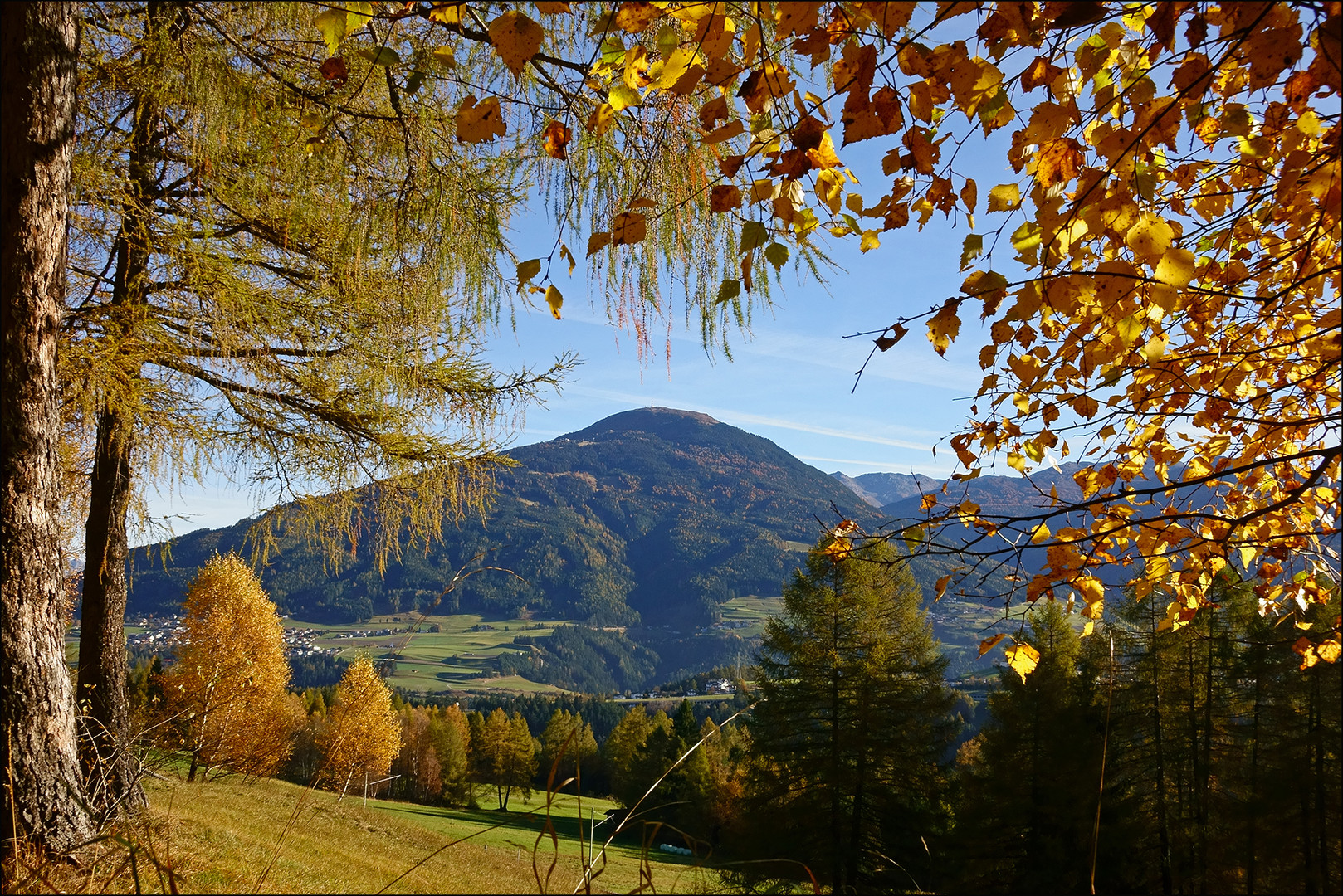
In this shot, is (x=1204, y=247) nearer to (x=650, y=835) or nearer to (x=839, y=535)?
(x=839, y=535)

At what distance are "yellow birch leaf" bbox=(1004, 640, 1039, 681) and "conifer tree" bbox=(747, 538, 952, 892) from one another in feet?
37.5

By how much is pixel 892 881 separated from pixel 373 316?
13.0 m

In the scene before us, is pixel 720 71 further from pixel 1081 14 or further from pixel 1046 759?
pixel 1046 759

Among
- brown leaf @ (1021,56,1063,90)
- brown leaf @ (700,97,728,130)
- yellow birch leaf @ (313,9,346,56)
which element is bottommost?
brown leaf @ (700,97,728,130)

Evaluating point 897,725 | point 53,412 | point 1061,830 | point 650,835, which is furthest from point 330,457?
point 1061,830

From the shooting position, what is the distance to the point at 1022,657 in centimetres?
249

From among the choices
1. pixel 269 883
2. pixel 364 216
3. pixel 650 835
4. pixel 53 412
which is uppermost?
pixel 364 216

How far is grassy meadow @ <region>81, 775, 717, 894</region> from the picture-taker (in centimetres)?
159

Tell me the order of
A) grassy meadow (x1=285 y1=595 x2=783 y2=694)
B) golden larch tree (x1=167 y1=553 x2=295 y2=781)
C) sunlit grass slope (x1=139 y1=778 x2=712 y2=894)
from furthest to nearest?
grassy meadow (x1=285 y1=595 x2=783 y2=694), golden larch tree (x1=167 y1=553 x2=295 y2=781), sunlit grass slope (x1=139 y1=778 x2=712 y2=894)

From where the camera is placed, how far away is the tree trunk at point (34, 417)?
9.36ft

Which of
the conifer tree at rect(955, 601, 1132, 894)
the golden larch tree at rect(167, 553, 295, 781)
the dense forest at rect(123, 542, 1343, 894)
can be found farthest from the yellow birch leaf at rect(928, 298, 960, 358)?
the golden larch tree at rect(167, 553, 295, 781)

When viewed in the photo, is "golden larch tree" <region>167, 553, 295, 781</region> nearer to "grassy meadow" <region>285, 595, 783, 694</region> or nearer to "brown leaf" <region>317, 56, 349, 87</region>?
"brown leaf" <region>317, 56, 349, 87</region>

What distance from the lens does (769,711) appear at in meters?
15.3

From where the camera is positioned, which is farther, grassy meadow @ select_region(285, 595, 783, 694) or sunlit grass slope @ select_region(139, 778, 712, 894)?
grassy meadow @ select_region(285, 595, 783, 694)
